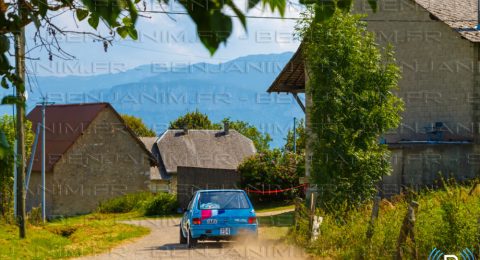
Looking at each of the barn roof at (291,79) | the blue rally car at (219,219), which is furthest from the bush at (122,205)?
the blue rally car at (219,219)

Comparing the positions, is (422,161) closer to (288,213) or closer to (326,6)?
(288,213)

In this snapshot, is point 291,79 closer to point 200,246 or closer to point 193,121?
point 200,246

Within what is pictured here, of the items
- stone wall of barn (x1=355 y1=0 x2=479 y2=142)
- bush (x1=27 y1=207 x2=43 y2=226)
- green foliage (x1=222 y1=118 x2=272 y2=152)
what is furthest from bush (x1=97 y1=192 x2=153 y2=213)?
green foliage (x1=222 y1=118 x2=272 y2=152)

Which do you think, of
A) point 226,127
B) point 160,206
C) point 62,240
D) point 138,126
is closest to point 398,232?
point 62,240

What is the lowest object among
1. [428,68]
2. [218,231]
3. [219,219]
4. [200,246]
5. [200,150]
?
[200,150]

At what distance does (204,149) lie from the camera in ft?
246

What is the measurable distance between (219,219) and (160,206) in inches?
965

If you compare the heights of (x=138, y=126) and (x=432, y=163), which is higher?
(x=432, y=163)

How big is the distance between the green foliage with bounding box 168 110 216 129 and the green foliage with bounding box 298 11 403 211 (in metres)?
78.2

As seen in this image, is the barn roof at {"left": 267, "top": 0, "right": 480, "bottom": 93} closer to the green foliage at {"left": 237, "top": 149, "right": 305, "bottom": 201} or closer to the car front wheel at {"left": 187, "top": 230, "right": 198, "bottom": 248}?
the green foliage at {"left": 237, "top": 149, "right": 305, "bottom": 201}

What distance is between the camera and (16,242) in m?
20.0

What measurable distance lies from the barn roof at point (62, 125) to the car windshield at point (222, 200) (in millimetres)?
31926

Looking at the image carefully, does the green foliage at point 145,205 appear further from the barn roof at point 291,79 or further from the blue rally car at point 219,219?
the blue rally car at point 219,219

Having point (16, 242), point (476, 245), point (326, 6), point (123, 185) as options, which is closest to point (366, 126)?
point (16, 242)
